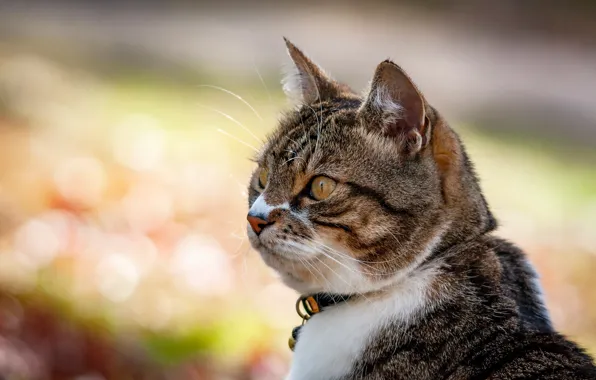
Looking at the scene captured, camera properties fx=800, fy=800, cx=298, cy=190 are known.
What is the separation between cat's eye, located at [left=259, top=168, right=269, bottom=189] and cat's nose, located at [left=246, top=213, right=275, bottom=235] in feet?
0.68

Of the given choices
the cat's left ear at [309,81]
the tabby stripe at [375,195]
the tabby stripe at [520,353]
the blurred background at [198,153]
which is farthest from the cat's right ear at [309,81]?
the tabby stripe at [520,353]

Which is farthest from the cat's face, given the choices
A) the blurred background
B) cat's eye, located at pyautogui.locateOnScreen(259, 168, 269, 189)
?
the blurred background

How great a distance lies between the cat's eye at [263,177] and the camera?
2.30 metres

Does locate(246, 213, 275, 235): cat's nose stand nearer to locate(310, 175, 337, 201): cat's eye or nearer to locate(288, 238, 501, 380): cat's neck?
locate(310, 175, 337, 201): cat's eye

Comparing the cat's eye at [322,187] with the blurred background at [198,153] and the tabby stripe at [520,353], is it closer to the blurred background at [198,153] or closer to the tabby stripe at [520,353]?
the blurred background at [198,153]

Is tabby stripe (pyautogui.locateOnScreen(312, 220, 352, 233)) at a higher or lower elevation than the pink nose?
higher

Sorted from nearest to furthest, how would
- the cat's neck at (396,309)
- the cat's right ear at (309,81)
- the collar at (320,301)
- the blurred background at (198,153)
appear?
the cat's neck at (396,309) → the collar at (320,301) → the cat's right ear at (309,81) → the blurred background at (198,153)

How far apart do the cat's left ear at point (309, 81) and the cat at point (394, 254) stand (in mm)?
298

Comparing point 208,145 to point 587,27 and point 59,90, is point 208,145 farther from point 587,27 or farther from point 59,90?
point 587,27

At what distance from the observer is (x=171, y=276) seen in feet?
12.0

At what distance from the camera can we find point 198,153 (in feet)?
15.9

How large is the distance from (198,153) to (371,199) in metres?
2.90

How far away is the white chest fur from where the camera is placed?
2051 mm

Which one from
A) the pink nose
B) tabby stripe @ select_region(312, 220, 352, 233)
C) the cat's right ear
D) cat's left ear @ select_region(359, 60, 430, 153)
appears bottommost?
the pink nose
